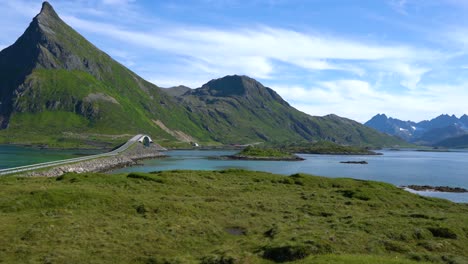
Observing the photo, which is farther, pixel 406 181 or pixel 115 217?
pixel 406 181

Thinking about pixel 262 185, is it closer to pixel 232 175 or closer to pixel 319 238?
pixel 232 175

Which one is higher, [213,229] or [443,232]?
[443,232]

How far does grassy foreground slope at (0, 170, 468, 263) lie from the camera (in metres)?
30.9

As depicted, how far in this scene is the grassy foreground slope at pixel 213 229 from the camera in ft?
101

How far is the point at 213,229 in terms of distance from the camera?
40.5m

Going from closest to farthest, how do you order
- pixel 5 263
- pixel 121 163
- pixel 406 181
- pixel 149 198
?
pixel 5 263 < pixel 149 198 < pixel 406 181 < pixel 121 163

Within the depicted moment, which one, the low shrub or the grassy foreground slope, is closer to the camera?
the grassy foreground slope

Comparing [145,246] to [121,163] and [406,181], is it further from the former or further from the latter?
[121,163]

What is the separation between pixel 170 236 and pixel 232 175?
54383 mm

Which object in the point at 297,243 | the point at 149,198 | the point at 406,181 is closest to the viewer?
the point at 297,243

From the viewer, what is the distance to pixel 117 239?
114 feet

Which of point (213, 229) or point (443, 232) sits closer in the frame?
point (443, 232)

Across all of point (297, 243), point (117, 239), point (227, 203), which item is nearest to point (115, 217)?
point (117, 239)

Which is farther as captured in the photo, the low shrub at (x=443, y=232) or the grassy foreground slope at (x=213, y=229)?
the low shrub at (x=443, y=232)
